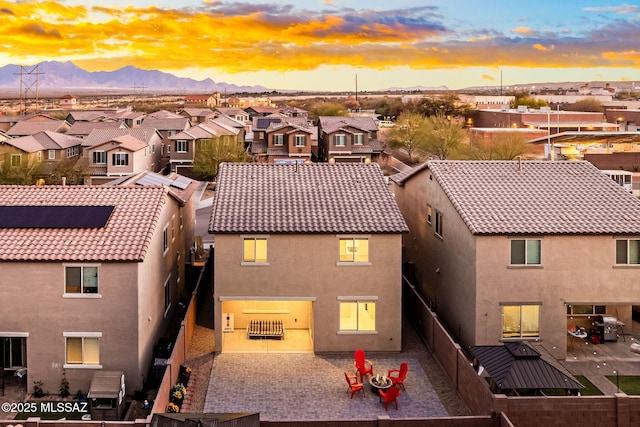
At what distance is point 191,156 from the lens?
69.9m

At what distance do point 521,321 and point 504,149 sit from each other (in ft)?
106

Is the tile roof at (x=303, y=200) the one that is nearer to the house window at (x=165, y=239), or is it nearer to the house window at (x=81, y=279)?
the house window at (x=165, y=239)

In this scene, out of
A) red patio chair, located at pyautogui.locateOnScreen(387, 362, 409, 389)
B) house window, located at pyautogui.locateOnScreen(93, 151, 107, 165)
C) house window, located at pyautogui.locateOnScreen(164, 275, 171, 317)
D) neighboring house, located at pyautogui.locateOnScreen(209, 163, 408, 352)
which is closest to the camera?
red patio chair, located at pyautogui.locateOnScreen(387, 362, 409, 389)

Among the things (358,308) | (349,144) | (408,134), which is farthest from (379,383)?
(408,134)

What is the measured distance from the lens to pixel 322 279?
22.0 m

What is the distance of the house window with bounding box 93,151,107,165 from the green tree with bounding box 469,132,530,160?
1448 inches

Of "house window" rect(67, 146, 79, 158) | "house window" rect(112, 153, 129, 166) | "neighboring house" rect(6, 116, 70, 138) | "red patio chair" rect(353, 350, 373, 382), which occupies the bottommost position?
"red patio chair" rect(353, 350, 373, 382)

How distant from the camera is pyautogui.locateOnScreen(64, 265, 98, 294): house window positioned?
19.1 meters

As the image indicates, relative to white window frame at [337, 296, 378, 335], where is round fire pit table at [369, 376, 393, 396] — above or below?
below

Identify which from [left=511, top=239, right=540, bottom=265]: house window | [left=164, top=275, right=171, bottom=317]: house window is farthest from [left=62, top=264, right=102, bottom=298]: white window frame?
[left=511, top=239, right=540, bottom=265]: house window

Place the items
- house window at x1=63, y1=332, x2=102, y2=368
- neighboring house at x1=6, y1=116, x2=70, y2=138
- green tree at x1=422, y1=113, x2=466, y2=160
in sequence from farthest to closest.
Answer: neighboring house at x1=6, y1=116, x2=70, y2=138 → green tree at x1=422, y1=113, x2=466, y2=160 → house window at x1=63, y1=332, x2=102, y2=368

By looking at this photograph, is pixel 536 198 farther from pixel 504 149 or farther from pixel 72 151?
pixel 72 151

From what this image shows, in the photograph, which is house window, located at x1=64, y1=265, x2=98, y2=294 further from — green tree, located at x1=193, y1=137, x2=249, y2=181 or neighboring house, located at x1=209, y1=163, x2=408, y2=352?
green tree, located at x1=193, y1=137, x2=249, y2=181

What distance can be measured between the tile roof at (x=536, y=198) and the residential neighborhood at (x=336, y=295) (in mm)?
89
